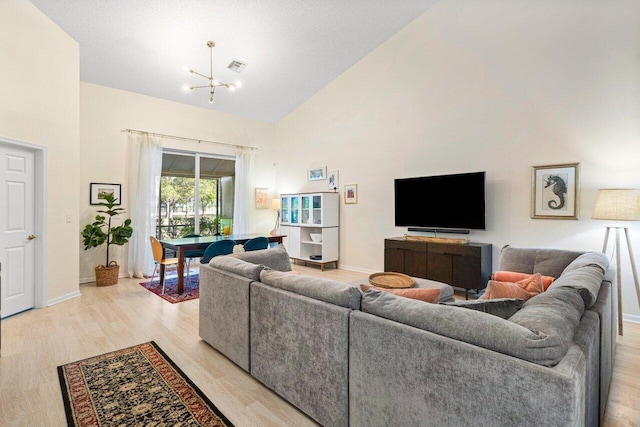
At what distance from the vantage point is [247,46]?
4.74 meters

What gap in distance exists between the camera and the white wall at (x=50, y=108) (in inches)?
132

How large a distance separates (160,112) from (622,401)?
690cm

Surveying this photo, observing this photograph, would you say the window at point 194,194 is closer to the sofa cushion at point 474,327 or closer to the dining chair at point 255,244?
the dining chair at point 255,244

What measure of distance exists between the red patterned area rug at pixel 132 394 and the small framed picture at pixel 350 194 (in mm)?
4145

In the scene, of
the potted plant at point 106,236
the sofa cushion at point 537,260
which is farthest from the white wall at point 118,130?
the sofa cushion at point 537,260

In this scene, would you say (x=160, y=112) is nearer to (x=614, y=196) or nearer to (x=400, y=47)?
(x=400, y=47)

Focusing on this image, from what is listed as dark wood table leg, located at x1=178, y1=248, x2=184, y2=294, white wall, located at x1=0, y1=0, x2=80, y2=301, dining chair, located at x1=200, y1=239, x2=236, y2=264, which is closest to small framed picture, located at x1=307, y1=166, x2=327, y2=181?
dining chair, located at x1=200, y1=239, x2=236, y2=264

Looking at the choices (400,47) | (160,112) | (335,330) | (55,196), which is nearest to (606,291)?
(335,330)

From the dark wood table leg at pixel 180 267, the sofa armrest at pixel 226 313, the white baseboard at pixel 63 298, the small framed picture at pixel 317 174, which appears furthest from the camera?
the small framed picture at pixel 317 174

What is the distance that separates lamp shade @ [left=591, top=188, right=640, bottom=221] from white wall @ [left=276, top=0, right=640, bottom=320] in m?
0.37

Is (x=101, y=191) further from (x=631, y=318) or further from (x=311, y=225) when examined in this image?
(x=631, y=318)

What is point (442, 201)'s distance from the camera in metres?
4.66

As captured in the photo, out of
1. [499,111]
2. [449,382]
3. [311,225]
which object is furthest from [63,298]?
[499,111]

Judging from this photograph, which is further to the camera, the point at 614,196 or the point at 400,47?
the point at 400,47
